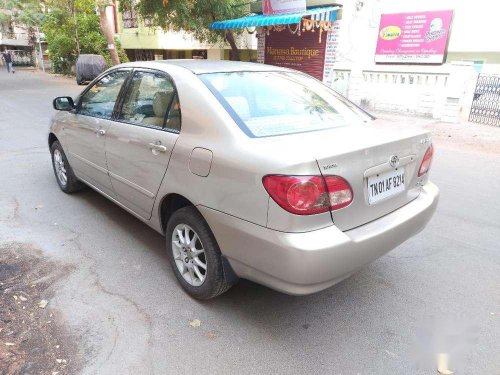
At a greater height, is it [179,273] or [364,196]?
[364,196]

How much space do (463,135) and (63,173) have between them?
26.2 feet

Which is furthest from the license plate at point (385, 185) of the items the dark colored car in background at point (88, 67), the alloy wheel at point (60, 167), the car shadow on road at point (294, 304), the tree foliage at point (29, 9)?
the tree foliage at point (29, 9)

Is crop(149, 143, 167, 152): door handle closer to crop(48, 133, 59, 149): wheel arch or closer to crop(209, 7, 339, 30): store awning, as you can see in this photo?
crop(48, 133, 59, 149): wheel arch

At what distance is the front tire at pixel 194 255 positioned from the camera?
8.59 ft

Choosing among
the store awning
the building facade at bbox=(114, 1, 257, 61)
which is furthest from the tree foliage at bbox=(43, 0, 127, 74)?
the store awning

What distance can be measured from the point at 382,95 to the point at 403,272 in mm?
8956

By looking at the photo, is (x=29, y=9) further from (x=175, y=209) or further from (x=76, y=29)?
(x=175, y=209)

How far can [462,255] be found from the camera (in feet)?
11.6

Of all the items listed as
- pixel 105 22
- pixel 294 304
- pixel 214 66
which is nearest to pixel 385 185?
pixel 294 304

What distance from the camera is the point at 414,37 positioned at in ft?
35.3

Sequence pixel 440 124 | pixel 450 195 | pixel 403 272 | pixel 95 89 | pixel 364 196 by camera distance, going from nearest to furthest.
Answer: pixel 364 196
pixel 403 272
pixel 95 89
pixel 450 195
pixel 440 124

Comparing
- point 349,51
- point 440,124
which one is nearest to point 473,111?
point 440,124

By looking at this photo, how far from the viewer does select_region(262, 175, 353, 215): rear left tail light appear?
213 centimetres

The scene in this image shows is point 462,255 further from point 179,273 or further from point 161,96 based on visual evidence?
point 161,96
